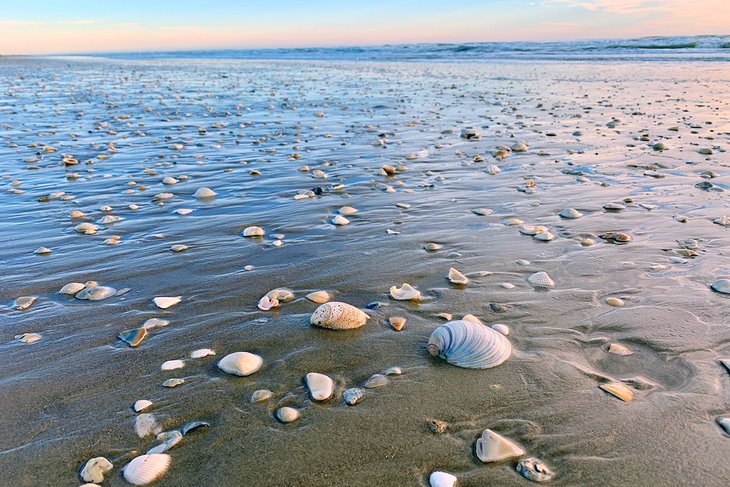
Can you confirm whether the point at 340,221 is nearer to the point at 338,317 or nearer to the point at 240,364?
the point at 338,317

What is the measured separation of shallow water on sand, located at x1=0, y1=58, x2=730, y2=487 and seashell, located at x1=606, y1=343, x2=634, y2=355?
42mm

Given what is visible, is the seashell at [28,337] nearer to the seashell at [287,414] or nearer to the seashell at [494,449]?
the seashell at [287,414]

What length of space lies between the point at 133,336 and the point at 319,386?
125cm

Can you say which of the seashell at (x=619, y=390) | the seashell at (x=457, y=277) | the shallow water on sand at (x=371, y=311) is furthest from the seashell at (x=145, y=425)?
the seashell at (x=457, y=277)

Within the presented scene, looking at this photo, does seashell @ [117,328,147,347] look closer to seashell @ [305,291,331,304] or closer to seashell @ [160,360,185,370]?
seashell @ [160,360,185,370]

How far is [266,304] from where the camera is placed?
11.0 feet

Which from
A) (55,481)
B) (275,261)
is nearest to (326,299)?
(275,261)

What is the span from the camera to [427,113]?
12945 mm

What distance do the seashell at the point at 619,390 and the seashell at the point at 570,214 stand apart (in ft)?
9.26

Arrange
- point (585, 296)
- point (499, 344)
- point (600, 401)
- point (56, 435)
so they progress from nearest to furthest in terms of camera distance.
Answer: point (56, 435), point (600, 401), point (499, 344), point (585, 296)

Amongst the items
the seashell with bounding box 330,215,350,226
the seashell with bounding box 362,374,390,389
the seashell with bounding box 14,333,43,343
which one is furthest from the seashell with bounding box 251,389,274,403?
the seashell with bounding box 330,215,350,226

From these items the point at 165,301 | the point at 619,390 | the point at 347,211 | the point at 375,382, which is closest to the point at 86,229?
the point at 165,301

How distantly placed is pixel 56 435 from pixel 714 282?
3.97 metres

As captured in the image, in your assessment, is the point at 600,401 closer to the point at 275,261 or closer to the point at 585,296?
the point at 585,296
